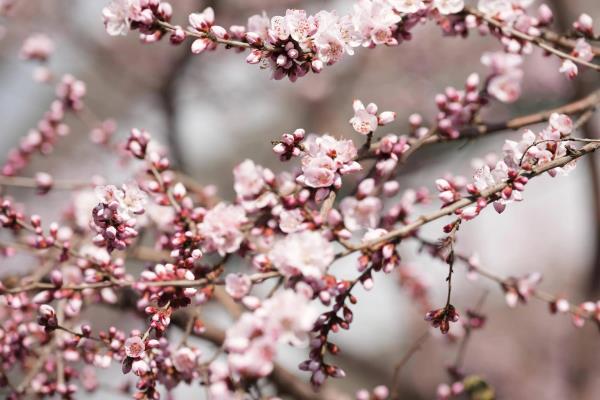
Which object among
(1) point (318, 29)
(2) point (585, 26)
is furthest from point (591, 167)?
(1) point (318, 29)

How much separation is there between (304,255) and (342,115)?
154 inches

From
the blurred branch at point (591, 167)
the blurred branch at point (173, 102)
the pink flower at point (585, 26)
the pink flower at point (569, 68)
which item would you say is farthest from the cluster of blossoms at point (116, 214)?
the blurred branch at point (173, 102)

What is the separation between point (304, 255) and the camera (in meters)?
0.98

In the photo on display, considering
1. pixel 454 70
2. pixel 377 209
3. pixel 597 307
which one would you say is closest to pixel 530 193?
pixel 454 70

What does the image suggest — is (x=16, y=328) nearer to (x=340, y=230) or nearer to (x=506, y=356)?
(x=340, y=230)

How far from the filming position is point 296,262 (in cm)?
97

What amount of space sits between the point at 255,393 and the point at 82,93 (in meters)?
1.36

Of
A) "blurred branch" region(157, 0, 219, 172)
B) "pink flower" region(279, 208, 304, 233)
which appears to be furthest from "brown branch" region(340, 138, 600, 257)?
"blurred branch" region(157, 0, 219, 172)

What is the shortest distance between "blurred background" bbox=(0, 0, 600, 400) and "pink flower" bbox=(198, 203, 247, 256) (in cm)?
173

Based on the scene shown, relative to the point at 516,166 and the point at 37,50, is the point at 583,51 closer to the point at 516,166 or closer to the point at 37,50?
the point at 516,166

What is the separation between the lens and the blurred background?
3693 millimetres

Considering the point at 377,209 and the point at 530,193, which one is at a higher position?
the point at 377,209

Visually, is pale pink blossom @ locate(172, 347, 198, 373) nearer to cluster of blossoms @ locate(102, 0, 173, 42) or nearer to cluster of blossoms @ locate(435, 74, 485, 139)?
cluster of blossoms @ locate(102, 0, 173, 42)

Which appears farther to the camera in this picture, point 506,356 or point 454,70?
point 506,356
